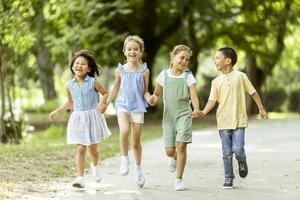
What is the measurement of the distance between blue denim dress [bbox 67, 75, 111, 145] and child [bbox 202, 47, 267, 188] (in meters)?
1.39

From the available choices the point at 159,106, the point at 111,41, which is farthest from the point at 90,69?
the point at 159,106

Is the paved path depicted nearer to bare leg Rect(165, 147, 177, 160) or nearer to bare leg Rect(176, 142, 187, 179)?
bare leg Rect(176, 142, 187, 179)

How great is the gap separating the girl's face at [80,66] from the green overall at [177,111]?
1022 mm

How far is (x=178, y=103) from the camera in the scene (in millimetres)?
8414

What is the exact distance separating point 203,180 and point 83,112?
194 cm

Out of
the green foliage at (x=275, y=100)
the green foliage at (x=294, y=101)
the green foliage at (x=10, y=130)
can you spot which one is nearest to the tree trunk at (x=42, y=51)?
the green foliage at (x=10, y=130)

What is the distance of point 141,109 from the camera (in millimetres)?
8570

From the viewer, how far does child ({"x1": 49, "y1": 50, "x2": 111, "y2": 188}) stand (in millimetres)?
8516

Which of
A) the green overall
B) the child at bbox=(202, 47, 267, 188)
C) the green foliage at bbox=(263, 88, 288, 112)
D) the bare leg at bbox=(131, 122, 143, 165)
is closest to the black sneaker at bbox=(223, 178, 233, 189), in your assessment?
the child at bbox=(202, 47, 267, 188)

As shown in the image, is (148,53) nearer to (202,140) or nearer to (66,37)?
(66,37)

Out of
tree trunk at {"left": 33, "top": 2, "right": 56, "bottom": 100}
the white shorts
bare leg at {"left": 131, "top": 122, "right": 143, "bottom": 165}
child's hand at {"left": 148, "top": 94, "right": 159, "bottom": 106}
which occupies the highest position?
tree trunk at {"left": 33, "top": 2, "right": 56, "bottom": 100}

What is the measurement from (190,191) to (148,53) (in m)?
20.6

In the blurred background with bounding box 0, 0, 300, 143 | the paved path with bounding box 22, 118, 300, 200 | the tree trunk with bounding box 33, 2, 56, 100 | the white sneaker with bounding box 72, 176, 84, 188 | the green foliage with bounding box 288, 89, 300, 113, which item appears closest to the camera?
the paved path with bounding box 22, 118, 300, 200

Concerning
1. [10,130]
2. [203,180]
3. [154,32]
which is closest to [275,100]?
[154,32]
